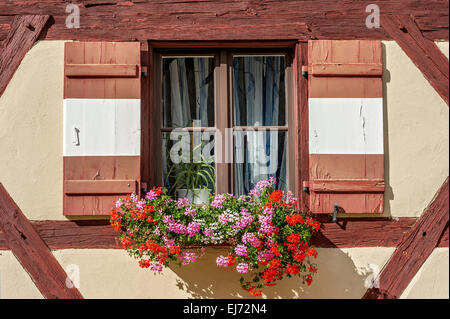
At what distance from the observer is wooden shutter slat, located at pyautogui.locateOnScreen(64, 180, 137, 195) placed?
3.64m

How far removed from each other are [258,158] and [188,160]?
0.57 metres

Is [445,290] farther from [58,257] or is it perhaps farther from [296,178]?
[58,257]

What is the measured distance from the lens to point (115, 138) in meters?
3.70

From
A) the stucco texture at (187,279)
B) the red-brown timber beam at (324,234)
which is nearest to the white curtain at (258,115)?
the red-brown timber beam at (324,234)

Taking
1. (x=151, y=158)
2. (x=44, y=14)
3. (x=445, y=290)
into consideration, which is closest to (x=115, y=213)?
(x=151, y=158)

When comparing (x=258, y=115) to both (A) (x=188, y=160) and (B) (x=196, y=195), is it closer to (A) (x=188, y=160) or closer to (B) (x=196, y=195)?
(A) (x=188, y=160)

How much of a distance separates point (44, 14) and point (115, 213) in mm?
1678

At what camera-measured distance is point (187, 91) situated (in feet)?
13.4

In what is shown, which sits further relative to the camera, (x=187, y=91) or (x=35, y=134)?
(x=187, y=91)

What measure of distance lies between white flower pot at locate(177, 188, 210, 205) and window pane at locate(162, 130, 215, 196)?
26 mm

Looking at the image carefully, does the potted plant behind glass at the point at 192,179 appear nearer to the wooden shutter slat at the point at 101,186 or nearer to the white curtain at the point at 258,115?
the white curtain at the point at 258,115

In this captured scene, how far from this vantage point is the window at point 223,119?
3.97 m

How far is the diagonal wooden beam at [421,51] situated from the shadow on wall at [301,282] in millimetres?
1511

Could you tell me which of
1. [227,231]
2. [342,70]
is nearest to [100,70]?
[227,231]
